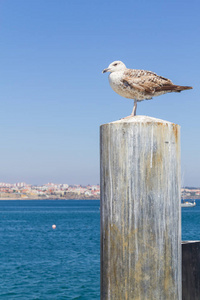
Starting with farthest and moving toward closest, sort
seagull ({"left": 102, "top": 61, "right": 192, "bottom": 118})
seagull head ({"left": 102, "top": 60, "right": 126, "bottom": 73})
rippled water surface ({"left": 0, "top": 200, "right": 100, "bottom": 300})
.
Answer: rippled water surface ({"left": 0, "top": 200, "right": 100, "bottom": 300}) < seagull head ({"left": 102, "top": 60, "right": 126, "bottom": 73}) < seagull ({"left": 102, "top": 61, "right": 192, "bottom": 118})

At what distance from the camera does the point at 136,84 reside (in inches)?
148

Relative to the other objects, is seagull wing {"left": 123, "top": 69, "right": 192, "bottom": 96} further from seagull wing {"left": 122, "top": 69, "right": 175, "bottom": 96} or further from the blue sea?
the blue sea

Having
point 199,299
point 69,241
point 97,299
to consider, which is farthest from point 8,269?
point 199,299

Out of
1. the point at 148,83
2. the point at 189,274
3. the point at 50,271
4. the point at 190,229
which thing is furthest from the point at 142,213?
the point at 190,229

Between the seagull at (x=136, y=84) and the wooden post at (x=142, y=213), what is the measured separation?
1045 millimetres

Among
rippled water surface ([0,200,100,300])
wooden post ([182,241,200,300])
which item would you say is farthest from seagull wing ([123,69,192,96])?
rippled water surface ([0,200,100,300])

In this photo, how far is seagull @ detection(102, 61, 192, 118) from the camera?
3.72 metres

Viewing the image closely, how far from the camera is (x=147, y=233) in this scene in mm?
2615

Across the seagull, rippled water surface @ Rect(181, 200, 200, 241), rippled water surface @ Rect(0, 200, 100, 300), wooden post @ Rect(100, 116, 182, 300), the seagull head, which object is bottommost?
rippled water surface @ Rect(181, 200, 200, 241)

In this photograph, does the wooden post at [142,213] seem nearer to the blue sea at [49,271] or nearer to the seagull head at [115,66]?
the seagull head at [115,66]

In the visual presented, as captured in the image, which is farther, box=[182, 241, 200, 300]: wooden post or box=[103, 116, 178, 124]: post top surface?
box=[182, 241, 200, 300]: wooden post

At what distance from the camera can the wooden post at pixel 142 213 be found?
2.61 meters

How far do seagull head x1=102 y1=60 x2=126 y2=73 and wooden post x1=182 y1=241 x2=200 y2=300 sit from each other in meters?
1.70

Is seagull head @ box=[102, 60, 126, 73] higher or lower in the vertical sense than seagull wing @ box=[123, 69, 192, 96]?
higher
